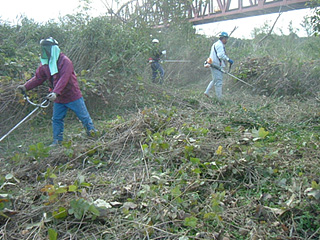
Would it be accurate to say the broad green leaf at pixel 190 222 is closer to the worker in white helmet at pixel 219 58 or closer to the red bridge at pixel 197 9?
the worker in white helmet at pixel 219 58

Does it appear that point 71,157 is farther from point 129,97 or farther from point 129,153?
point 129,97

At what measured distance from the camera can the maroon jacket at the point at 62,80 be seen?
417 cm

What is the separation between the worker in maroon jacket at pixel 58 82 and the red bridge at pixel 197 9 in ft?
21.2

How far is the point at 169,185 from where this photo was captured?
2955 mm

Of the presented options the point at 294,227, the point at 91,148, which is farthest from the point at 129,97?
the point at 294,227

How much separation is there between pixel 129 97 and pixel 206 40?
667 centimetres

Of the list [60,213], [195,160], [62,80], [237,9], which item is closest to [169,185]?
[195,160]

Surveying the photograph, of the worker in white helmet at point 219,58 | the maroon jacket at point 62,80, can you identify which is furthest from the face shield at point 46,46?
the worker in white helmet at point 219,58

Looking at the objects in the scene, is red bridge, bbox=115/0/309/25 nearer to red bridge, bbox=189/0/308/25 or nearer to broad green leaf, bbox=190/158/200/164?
red bridge, bbox=189/0/308/25

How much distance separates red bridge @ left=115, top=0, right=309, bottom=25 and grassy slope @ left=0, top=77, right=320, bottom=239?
24.2 feet

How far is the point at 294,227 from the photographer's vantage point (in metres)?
2.23

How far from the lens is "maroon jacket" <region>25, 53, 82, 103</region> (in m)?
4.17

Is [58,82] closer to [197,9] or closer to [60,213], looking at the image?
[60,213]

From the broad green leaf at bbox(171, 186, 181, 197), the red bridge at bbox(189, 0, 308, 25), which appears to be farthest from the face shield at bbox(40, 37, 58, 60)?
the red bridge at bbox(189, 0, 308, 25)
